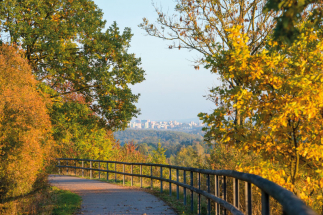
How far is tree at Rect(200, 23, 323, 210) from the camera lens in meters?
6.88

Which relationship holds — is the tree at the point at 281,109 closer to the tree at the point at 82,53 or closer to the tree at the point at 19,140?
the tree at the point at 19,140

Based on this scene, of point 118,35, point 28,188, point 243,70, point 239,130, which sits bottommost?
point 28,188

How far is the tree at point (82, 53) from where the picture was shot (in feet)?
60.4

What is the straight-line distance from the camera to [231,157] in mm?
11898

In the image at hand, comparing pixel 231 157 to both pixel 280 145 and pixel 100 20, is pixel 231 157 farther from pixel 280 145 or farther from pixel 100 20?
pixel 100 20

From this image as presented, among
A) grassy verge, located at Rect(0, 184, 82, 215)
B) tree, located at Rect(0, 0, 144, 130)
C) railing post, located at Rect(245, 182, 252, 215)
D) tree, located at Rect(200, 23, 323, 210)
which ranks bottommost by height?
grassy verge, located at Rect(0, 184, 82, 215)

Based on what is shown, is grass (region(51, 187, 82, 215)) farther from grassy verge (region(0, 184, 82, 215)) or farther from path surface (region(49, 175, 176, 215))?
path surface (region(49, 175, 176, 215))

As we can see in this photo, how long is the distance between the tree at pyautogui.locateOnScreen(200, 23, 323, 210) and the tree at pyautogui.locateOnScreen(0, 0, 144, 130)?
1264cm

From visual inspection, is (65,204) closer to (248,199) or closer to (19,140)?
(19,140)

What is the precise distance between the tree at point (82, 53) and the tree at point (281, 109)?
12642mm

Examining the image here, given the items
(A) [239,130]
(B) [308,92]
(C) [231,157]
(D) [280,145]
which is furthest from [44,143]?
(B) [308,92]

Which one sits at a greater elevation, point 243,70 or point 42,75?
point 42,75

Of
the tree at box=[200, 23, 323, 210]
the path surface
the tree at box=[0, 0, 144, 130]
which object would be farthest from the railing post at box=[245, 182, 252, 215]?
the tree at box=[0, 0, 144, 130]

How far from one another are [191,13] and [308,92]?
1251 centimetres
